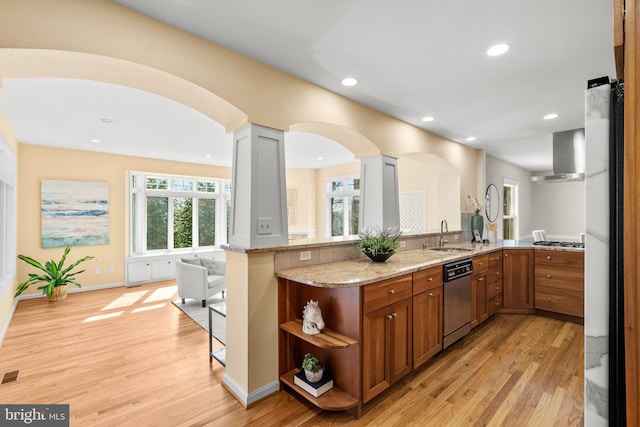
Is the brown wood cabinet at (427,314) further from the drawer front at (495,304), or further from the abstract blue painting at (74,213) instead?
the abstract blue painting at (74,213)

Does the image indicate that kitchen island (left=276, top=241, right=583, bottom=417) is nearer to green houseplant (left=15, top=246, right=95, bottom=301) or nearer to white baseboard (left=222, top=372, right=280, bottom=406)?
white baseboard (left=222, top=372, right=280, bottom=406)

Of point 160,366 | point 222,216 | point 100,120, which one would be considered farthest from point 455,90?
point 222,216

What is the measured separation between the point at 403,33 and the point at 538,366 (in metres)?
3.09

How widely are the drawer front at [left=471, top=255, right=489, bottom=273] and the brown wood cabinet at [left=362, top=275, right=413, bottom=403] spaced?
1.44 meters

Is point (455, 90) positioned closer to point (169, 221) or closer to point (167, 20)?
point (167, 20)

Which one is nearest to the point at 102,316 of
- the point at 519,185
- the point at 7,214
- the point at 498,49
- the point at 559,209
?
the point at 7,214

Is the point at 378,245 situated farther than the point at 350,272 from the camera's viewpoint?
Yes

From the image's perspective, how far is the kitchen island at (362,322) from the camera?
2039 millimetres

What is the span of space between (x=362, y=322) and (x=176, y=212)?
6137 millimetres

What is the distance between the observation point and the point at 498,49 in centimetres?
229

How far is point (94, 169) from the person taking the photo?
5805mm

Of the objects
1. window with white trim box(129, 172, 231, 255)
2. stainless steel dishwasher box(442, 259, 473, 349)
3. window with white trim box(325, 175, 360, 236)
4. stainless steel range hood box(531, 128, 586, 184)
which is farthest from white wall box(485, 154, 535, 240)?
window with white trim box(129, 172, 231, 255)

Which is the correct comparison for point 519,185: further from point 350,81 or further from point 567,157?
point 350,81

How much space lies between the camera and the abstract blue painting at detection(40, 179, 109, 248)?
5340 mm
